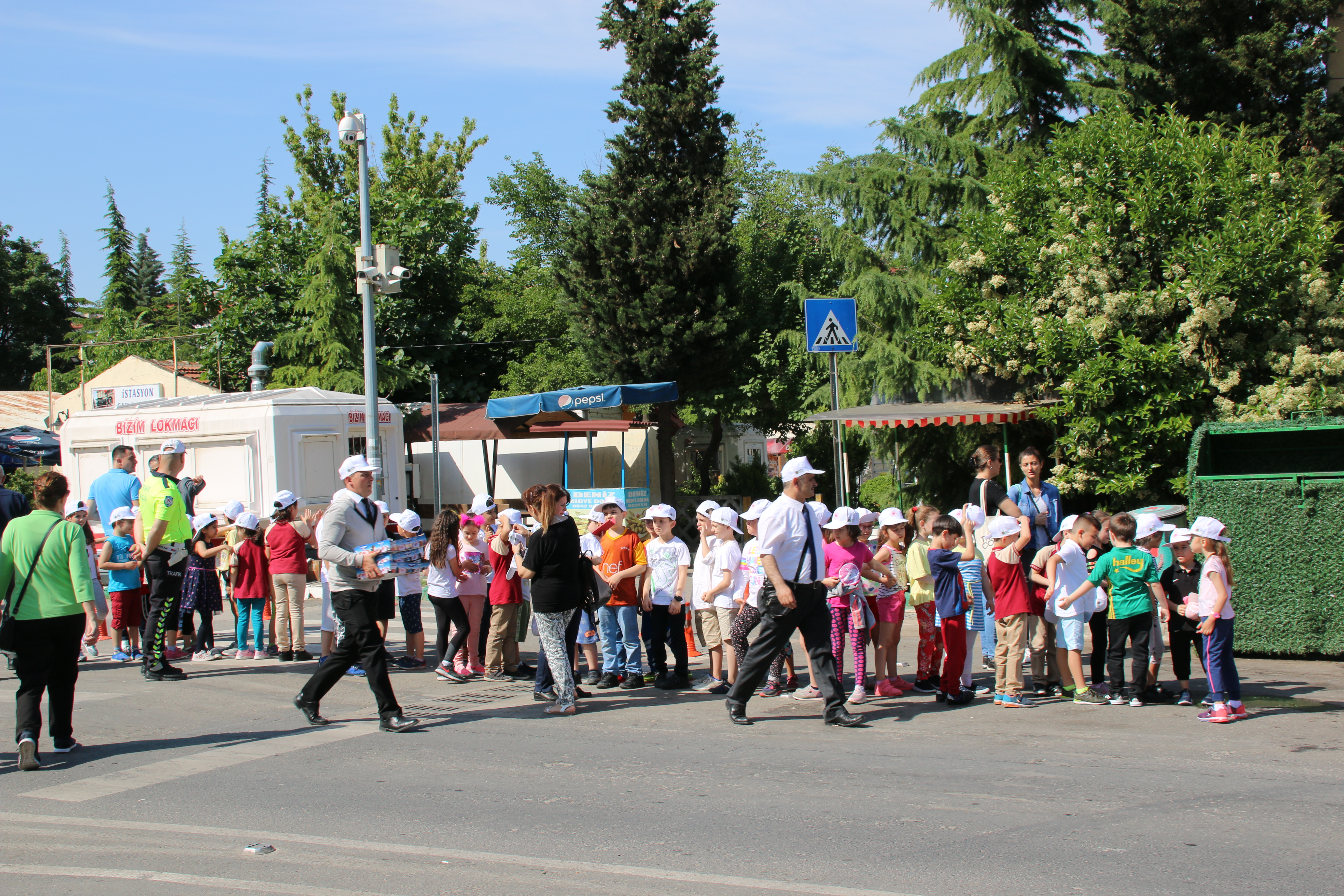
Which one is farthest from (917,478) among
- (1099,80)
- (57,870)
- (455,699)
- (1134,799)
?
(57,870)

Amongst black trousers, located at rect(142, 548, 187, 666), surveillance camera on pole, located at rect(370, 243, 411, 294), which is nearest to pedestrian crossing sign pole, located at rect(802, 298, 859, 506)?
black trousers, located at rect(142, 548, 187, 666)

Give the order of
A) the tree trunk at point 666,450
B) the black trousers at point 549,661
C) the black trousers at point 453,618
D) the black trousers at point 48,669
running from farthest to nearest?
the tree trunk at point 666,450 < the black trousers at point 453,618 < the black trousers at point 549,661 < the black trousers at point 48,669

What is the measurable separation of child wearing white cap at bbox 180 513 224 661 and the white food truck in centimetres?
594

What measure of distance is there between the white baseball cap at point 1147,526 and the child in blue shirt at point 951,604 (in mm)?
1235

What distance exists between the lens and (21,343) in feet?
225

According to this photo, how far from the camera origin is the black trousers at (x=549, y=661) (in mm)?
7887

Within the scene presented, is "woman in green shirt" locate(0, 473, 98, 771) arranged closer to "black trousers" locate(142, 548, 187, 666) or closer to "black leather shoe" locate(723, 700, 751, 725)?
"black trousers" locate(142, 548, 187, 666)

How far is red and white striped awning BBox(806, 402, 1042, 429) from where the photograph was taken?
1452cm

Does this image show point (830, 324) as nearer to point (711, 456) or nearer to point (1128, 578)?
point (1128, 578)

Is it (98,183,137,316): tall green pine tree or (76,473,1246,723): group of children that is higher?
(98,183,137,316): tall green pine tree

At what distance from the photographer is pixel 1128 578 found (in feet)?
24.7

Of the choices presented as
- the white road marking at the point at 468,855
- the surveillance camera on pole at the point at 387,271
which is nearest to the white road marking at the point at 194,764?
the white road marking at the point at 468,855

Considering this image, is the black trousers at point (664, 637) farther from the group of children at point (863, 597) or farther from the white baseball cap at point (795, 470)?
the white baseball cap at point (795, 470)

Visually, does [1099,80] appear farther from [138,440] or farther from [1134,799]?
[138,440]
